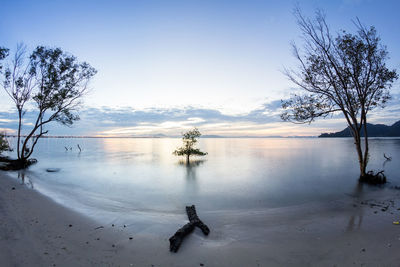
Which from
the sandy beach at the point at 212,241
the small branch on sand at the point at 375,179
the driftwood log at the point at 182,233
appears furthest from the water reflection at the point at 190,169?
the small branch on sand at the point at 375,179

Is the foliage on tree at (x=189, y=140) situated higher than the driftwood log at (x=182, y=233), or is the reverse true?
the foliage on tree at (x=189, y=140)

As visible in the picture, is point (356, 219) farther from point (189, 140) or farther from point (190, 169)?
point (189, 140)

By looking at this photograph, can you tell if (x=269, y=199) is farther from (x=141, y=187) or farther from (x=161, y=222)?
(x=141, y=187)

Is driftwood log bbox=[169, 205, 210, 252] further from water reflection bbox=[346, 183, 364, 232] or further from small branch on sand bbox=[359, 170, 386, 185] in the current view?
small branch on sand bbox=[359, 170, 386, 185]

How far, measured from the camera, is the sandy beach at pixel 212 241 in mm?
5297

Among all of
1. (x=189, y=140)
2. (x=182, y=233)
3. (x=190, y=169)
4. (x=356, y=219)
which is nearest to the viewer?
(x=182, y=233)

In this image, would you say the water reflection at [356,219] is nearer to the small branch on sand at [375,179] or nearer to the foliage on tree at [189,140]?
the small branch on sand at [375,179]

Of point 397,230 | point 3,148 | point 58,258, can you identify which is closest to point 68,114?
point 3,148

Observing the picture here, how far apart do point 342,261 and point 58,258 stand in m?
7.83

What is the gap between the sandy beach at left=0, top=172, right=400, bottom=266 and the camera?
5.30 metres

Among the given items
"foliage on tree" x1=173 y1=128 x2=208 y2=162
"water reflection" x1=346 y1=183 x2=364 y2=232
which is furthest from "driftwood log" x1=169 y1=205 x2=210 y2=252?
"foliage on tree" x1=173 y1=128 x2=208 y2=162

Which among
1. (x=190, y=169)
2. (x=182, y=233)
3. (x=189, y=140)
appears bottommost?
(x=190, y=169)

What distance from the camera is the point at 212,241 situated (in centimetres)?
681

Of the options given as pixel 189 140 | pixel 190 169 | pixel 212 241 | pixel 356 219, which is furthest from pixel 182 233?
pixel 189 140
